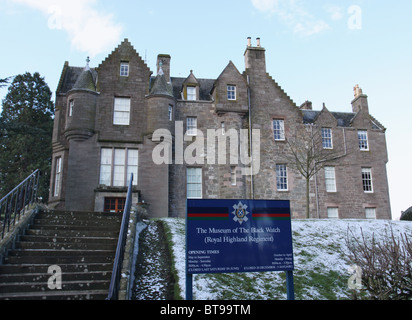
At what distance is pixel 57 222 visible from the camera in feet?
40.5

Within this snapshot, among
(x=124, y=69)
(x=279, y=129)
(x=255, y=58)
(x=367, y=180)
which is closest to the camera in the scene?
(x=124, y=69)

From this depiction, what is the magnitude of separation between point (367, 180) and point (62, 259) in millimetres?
24640

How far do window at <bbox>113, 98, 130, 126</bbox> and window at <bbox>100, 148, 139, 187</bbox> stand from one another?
6.08ft

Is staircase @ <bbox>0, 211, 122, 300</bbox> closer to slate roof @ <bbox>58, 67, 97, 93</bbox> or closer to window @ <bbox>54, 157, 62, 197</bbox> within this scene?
window @ <bbox>54, 157, 62, 197</bbox>

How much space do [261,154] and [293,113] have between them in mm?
4408

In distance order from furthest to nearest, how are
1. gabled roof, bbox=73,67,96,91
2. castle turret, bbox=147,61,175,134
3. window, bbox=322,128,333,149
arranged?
window, bbox=322,128,333,149 < castle turret, bbox=147,61,175,134 < gabled roof, bbox=73,67,96,91

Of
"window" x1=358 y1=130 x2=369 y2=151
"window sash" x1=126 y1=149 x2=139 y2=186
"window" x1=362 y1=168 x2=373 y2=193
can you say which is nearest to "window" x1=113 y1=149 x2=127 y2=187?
"window sash" x1=126 y1=149 x2=139 y2=186

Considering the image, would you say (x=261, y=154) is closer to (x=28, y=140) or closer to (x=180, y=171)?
(x=180, y=171)

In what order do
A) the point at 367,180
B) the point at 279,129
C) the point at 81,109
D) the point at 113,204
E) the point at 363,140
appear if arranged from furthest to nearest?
the point at 363,140, the point at 367,180, the point at 279,129, the point at 81,109, the point at 113,204

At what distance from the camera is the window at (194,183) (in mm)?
23875

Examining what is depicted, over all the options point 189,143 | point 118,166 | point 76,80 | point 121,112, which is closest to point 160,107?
point 121,112

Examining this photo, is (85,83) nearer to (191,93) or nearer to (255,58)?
(191,93)

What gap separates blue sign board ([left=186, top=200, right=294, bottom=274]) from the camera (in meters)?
7.15

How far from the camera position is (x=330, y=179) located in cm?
2719
